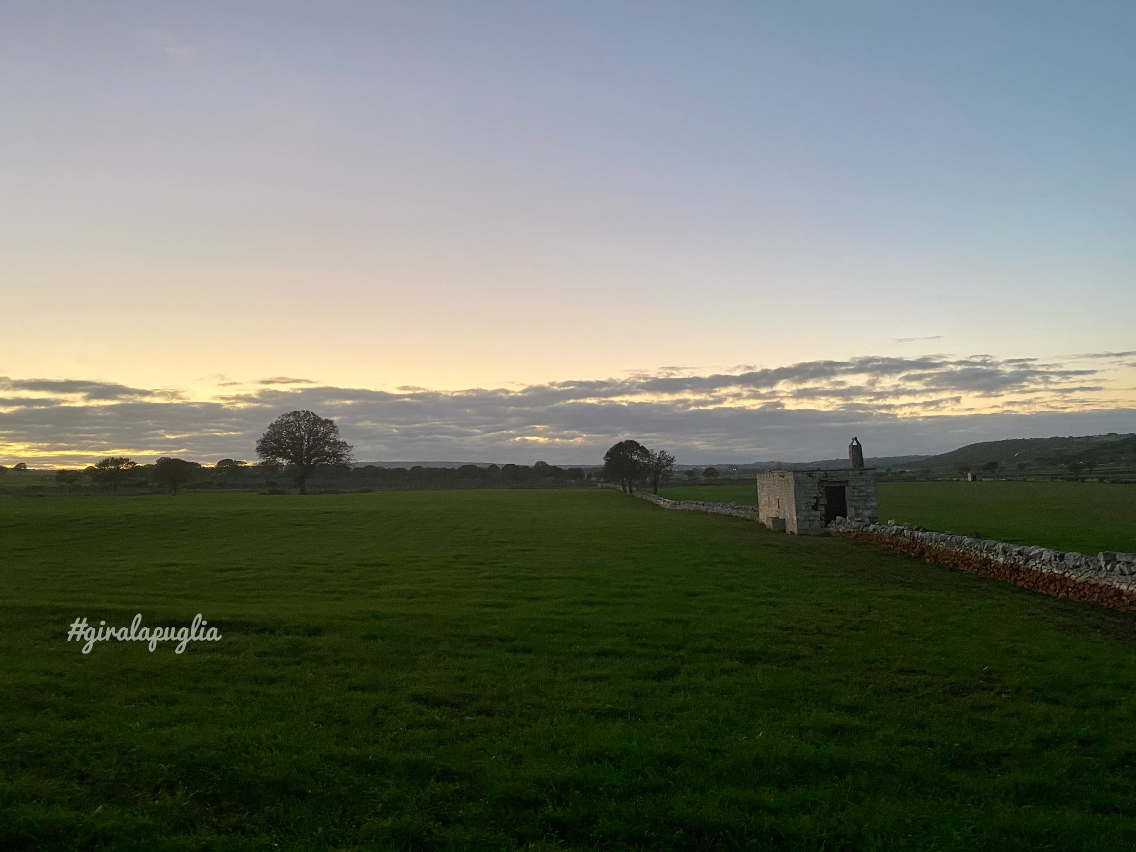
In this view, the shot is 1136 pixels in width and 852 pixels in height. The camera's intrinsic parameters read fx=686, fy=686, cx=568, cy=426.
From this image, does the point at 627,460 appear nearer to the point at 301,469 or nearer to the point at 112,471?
the point at 301,469

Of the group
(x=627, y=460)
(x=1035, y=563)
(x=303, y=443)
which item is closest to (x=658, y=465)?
(x=627, y=460)

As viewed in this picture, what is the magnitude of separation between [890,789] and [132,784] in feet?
28.1

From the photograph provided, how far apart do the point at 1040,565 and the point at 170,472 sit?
9133 cm

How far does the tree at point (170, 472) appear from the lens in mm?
85562

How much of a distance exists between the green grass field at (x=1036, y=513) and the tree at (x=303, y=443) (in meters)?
54.0

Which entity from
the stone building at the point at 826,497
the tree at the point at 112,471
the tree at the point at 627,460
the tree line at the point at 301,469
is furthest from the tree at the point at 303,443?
the stone building at the point at 826,497

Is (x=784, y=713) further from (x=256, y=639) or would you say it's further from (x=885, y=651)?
(x=256, y=639)

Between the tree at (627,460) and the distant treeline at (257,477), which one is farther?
the tree at (627,460)

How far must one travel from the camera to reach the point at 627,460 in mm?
103188

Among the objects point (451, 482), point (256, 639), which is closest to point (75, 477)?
point (451, 482)

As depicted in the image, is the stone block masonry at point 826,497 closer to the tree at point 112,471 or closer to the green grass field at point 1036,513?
the green grass field at point 1036,513

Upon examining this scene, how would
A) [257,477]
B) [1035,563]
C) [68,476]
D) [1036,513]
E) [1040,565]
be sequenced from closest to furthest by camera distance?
[1040,565] → [1035,563] → [1036,513] → [68,476] → [257,477]

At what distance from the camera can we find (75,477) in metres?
102

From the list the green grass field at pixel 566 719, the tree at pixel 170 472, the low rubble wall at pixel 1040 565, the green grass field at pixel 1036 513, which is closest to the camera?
the green grass field at pixel 566 719
